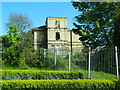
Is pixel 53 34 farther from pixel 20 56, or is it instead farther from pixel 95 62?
pixel 95 62

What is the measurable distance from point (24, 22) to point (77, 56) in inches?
759

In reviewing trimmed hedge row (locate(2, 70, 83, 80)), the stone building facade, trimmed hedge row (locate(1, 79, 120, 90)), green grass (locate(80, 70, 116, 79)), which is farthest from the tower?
trimmed hedge row (locate(1, 79, 120, 90))

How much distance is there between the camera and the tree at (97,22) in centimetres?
1163

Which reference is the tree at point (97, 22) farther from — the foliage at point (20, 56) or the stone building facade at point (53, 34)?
the stone building facade at point (53, 34)

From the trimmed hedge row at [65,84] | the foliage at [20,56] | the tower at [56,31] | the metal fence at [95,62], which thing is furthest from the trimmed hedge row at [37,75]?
the tower at [56,31]

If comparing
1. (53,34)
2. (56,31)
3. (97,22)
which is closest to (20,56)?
(97,22)

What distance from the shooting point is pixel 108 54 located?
21.2 ft

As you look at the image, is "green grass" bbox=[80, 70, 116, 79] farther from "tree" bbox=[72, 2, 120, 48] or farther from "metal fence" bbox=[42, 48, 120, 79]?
A: "tree" bbox=[72, 2, 120, 48]

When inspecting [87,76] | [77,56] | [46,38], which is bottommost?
[87,76]

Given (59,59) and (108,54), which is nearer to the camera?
(108,54)

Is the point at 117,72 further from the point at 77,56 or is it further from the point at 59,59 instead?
the point at 59,59

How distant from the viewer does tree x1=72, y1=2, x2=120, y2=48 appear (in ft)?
38.1

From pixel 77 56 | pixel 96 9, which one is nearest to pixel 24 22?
pixel 96 9

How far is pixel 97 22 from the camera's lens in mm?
11461
